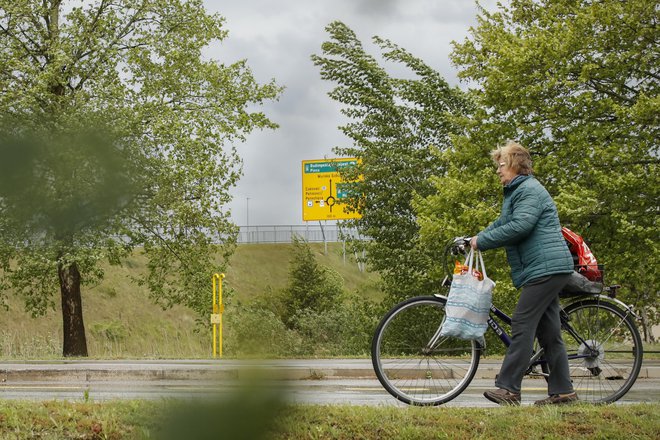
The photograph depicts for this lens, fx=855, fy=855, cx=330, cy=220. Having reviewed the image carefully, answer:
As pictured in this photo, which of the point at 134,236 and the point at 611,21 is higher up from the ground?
the point at 611,21

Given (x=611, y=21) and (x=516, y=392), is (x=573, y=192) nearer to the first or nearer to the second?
(x=611, y=21)

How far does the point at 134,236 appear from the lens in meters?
0.77

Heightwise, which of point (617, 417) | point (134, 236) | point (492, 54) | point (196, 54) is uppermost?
point (492, 54)

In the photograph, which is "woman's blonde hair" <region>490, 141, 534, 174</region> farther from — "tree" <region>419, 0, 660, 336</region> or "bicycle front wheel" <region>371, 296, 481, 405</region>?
"tree" <region>419, 0, 660, 336</region>

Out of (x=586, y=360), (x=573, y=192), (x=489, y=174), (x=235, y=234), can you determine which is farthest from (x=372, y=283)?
(x=235, y=234)

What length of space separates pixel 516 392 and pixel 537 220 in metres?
1.13

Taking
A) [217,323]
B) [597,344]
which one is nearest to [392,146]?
[597,344]

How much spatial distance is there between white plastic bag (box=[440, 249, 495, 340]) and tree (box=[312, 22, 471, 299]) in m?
23.9

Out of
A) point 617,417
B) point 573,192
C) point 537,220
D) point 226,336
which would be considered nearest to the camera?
point 226,336

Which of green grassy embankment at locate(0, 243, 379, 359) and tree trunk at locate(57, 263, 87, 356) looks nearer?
green grassy embankment at locate(0, 243, 379, 359)

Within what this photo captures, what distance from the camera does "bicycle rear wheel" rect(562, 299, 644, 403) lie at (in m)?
5.92

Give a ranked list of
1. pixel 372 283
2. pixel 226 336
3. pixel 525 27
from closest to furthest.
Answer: pixel 226 336
pixel 525 27
pixel 372 283

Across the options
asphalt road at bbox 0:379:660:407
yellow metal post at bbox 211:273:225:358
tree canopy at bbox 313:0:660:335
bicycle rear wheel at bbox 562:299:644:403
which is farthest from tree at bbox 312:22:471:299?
yellow metal post at bbox 211:273:225:358

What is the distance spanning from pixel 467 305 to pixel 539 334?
50 cm
